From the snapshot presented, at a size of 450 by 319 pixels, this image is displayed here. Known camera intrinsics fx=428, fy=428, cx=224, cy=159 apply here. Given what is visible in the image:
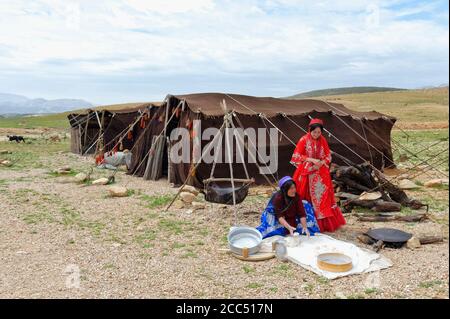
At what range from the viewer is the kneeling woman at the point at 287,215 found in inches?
209

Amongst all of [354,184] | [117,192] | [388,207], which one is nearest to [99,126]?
[117,192]

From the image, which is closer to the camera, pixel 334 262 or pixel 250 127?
pixel 334 262

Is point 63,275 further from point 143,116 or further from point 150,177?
point 143,116

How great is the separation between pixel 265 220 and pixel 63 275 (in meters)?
2.51

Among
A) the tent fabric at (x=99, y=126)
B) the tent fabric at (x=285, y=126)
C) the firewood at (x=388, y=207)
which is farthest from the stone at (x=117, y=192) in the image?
the tent fabric at (x=99, y=126)

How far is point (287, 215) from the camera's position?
17.9 ft

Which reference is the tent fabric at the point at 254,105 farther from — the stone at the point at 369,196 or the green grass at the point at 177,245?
the green grass at the point at 177,245

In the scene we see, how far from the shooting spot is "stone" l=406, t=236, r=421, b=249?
5195 mm

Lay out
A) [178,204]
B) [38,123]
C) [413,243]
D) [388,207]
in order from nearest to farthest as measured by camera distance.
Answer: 1. [413,243]
2. [388,207]
3. [178,204]
4. [38,123]

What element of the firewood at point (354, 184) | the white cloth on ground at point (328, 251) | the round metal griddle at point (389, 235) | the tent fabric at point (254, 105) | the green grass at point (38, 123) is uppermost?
the tent fabric at point (254, 105)

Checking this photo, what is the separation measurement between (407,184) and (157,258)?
6.62 metres

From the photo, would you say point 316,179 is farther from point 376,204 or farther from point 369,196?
point 369,196

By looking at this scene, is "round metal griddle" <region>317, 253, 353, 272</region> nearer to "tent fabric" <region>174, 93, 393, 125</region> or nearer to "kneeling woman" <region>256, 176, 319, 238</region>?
"kneeling woman" <region>256, 176, 319, 238</region>

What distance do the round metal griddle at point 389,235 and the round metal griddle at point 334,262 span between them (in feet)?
3.02
